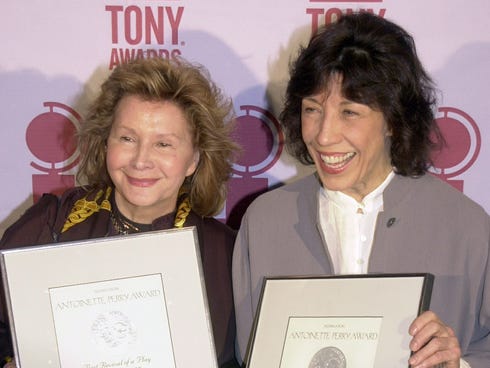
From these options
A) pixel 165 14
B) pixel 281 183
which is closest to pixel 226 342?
pixel 281 183

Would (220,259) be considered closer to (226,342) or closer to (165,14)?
(226,342)

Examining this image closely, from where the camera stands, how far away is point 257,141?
7.62 feet

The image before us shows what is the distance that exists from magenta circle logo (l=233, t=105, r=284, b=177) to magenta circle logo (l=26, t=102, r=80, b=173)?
0.49m

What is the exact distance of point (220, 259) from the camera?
2035 millimetres

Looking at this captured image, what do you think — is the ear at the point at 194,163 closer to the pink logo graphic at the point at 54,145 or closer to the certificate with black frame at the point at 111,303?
the certificate with black frame at the point at 111,303

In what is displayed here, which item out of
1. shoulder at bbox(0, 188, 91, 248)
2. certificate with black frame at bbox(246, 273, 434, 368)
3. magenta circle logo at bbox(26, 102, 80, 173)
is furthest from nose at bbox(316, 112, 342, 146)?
magenta circle logo at bbox(26, 102, 80, 173)

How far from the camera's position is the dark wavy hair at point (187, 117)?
197cm

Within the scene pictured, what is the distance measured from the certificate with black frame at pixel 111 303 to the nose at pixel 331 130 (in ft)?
1.22

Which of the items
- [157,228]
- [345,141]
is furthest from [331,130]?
[157,228]

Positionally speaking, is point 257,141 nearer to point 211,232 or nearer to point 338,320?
point 211,232

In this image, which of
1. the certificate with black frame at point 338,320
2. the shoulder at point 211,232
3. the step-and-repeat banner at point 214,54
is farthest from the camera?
the step-and-repeat banner at point 214,54

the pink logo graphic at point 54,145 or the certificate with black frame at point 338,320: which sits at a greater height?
the pink logo graphic at point 54,145

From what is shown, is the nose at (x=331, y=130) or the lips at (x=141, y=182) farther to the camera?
the lips at (x=141, y=182)

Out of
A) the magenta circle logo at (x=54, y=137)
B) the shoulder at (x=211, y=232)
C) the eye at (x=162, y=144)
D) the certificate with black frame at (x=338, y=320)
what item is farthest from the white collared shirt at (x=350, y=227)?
the magenta circle logo at (x=54, y=137)
